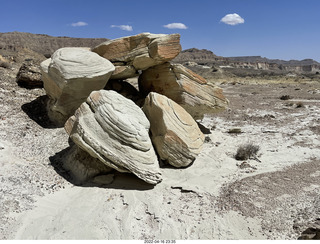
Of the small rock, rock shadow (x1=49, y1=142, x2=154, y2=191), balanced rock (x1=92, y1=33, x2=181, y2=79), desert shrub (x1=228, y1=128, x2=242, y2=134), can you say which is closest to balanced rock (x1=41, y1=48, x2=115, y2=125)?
balanced rock (x1=92, y1=33, x2=181, y2=79)

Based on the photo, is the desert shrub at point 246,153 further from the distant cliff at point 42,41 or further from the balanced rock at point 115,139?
→ the distant cliff at point 42,41

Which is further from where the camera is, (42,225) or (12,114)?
(12,114)

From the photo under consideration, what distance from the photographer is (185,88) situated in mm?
8367

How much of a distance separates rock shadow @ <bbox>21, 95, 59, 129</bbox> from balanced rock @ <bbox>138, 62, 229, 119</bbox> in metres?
3.29

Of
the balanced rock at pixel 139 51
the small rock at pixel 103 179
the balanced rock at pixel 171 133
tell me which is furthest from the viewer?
the balanced rock at pixel 139 51

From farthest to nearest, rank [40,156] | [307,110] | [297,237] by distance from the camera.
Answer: [307,110], [40,156], [297,237]

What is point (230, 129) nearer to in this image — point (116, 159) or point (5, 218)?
point (116, 159)

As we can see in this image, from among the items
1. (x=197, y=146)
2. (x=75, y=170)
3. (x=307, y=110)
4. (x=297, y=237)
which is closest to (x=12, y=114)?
(x=75, y=170)

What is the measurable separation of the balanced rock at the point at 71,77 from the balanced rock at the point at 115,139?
1.69 m

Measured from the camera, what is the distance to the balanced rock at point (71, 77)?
726cm

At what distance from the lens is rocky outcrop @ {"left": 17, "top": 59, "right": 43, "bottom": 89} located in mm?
9734

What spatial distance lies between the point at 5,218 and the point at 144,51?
5.51m

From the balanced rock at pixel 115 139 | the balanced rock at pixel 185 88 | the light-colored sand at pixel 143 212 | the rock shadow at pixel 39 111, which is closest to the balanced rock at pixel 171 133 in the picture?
the light-colored sand at pixel 143 212

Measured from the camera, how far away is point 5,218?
14.1 feet
